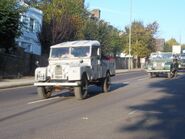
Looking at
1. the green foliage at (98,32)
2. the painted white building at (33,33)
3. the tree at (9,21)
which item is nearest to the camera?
the tree at (9,21)

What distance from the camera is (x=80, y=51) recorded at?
20.9 m

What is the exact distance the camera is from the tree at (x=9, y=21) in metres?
33.2

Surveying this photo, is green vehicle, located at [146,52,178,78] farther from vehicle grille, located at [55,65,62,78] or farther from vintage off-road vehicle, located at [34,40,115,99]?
vehicle grille, located at [55,65,62,78]

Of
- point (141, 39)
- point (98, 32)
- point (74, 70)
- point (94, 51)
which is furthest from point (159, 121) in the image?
point (141, 39)

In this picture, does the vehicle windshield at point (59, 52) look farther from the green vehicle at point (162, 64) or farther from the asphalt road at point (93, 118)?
the green vehicle at point (162, 64)

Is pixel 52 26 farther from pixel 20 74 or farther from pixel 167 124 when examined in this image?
pixel 167 124

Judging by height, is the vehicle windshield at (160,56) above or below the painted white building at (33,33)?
below

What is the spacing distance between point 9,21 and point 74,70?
16264mm

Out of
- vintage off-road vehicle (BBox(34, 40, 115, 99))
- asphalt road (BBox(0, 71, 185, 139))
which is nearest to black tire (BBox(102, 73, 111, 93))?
vintage off-road vehicle (BBox(34, 40, 115, 99))

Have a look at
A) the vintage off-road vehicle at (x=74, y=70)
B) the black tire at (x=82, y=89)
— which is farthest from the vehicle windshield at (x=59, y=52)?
the black tire at (x=82, y=89)

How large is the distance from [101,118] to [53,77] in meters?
6.15

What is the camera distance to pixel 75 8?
62344 millimetres

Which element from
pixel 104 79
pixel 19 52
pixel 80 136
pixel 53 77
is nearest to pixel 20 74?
pixel 19 52

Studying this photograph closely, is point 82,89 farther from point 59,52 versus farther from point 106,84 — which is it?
point 106,84
